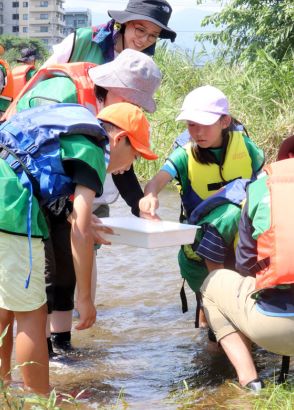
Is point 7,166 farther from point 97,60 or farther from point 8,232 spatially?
point 97,60

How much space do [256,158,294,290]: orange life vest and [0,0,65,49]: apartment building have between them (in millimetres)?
119805

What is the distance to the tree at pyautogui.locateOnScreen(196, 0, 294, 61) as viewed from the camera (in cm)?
1216

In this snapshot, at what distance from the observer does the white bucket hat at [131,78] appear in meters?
3.61

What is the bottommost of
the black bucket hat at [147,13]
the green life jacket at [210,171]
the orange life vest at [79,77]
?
the green life jacket at [210,171]

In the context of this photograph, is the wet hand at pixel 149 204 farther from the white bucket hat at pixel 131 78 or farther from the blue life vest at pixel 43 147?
the blue life vest at pixel 43 147

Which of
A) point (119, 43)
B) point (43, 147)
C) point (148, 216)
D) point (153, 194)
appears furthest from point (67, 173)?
point (119, 43)

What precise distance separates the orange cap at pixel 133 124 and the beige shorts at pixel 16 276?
1.96 feet

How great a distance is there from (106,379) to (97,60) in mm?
1618

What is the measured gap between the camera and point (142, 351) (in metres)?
4.22

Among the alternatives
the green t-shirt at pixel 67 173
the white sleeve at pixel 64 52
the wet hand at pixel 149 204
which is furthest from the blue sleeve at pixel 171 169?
the green t-shirt at pixel 67 173

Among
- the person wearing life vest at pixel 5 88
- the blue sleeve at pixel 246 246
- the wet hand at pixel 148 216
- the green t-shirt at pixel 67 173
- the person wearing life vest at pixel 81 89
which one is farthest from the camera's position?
the person wearing life vest at pixel 5 88

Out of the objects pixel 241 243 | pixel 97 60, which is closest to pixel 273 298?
pixel 241 243

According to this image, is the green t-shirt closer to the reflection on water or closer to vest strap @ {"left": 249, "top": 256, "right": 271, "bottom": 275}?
vest strap @ {"left": 249, "top": 256, "right": 271, "bottom": 275}

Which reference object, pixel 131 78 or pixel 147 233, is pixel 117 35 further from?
pixel 147 233
